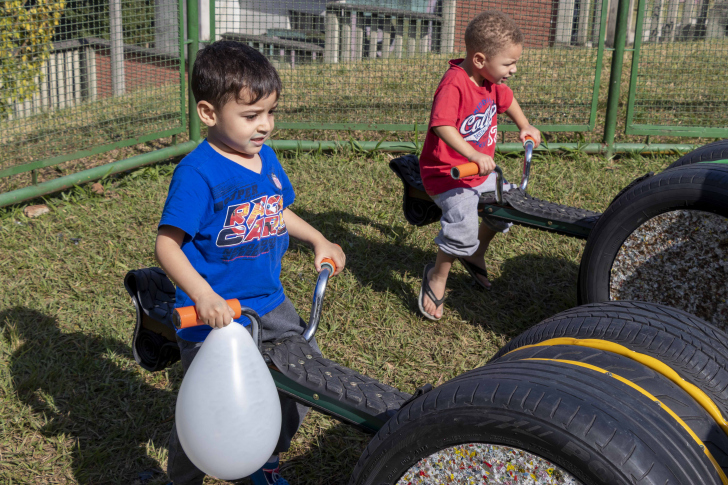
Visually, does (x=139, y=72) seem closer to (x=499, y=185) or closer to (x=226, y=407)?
(x=499, y=185)

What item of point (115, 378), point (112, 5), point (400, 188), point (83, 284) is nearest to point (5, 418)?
point (115, 378)

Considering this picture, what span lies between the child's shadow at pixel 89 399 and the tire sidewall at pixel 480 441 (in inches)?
48.5

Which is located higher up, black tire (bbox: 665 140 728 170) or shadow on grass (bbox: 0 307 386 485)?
black tire (bbox: 665 140 728 170)

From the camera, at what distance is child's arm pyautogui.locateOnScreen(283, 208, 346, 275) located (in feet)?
6.85

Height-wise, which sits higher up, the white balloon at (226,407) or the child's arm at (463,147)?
the child's arm at (463,147)

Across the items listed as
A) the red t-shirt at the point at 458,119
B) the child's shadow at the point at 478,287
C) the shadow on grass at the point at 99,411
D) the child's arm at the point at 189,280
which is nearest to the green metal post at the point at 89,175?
the shadow on grass at the point at 99,411

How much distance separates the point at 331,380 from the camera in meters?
1.99

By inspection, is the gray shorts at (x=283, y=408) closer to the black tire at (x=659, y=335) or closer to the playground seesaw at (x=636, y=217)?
the black tire at (x=659, y=335)

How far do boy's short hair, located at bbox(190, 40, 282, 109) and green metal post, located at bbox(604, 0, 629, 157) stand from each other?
14.1 ft

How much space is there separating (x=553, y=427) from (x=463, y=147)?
1963mm

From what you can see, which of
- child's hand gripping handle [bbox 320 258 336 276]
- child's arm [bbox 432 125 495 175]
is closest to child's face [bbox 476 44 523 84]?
child's arm [bbox 432 125 495 175]

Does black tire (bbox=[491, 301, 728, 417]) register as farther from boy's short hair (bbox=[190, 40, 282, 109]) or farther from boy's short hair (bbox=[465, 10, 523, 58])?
boy's short hair (bbox=[465, 10, 523, 58])

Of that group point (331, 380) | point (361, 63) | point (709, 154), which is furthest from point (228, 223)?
point (361, 63)

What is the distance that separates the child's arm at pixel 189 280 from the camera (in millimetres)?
1706
